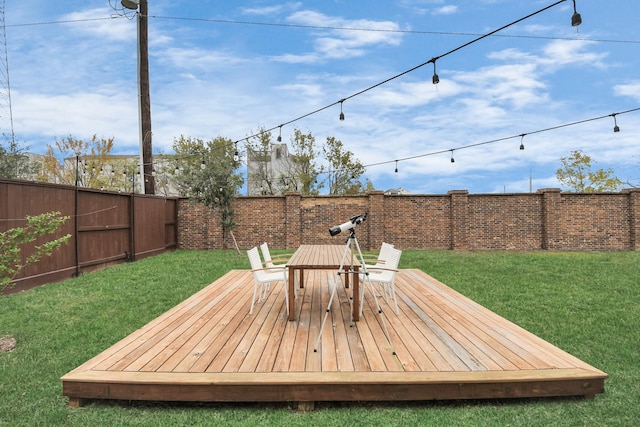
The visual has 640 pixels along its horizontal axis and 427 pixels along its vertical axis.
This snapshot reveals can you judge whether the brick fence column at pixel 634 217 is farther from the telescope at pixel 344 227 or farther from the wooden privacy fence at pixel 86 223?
the wooden privacy fence at pixel 86 223

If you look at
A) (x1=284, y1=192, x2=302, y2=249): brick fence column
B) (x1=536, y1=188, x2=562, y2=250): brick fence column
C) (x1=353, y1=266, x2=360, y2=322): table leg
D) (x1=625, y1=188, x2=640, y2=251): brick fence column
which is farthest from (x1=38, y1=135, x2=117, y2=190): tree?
(x1=625, y1=188, x2=640, y2=251): brick fence column

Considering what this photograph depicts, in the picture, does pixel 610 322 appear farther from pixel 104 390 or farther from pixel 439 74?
pixel 104 390

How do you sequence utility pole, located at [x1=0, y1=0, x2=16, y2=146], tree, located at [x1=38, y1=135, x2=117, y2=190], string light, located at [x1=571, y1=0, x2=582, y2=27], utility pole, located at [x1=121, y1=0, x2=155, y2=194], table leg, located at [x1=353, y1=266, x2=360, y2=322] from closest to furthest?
table leg, located at [x1=353, y1=266, x2=360, y2=322] → string light, located at [x1=571, y1=0, x2=582, y2=27] → utility pole, located at [x1=0, y1=0, x2=16, y2=146] → utility pole, located at [x1=121, y1=0, x2=155, y2=194] → tree, located at [x1=38, y1=135, x2=117, y2=190]

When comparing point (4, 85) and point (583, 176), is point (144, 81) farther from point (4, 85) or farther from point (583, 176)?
point (583, 176)

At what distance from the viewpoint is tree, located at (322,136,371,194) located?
80.2ft

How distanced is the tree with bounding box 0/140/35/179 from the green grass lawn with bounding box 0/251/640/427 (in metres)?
8.92

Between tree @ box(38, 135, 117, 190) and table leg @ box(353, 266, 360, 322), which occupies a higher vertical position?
tree @ box(38, 135, 117, 190)

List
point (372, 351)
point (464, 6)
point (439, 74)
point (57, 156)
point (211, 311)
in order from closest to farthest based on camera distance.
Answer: point (372, 351) < point (211, 311) < point (439, 74) < point (464, 6) < point (57, 156)

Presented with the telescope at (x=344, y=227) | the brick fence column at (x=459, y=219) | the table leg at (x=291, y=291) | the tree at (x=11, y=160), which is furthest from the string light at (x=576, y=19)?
the tree at (x=11, y=160)

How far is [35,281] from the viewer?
678cm

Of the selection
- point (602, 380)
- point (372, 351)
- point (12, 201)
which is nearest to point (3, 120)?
point (12, 201)

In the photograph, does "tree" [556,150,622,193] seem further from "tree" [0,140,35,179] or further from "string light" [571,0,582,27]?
"tree" [0,140,35,179]

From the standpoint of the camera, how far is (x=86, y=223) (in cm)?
841

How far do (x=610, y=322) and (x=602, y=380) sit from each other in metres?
2.43
